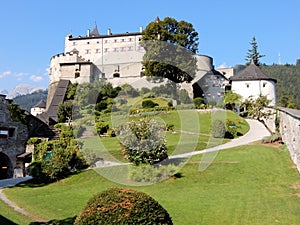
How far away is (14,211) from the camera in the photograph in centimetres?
1337

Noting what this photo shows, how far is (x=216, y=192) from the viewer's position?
575 inches

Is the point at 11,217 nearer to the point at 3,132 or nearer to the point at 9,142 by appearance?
the point at 3,132

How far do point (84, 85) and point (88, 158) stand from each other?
3750 cm

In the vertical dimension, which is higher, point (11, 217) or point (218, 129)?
point (218, 129)

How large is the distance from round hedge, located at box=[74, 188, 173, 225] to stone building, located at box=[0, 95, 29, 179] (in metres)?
19.5

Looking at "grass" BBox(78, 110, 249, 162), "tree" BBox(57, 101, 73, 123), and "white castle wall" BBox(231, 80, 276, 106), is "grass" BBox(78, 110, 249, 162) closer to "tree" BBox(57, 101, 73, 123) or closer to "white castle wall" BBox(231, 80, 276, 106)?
"tree" BBox(57, 101, 73, 123)

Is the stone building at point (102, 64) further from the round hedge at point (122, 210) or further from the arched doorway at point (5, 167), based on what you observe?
the round hedge at point (122, 210)

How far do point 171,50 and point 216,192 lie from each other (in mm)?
33929

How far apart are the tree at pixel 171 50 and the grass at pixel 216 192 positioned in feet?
87.0

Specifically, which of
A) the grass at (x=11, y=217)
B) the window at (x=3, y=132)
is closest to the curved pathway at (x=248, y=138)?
the grass at (x=11, y=217)

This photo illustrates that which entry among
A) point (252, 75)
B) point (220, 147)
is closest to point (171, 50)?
point (252, 75)

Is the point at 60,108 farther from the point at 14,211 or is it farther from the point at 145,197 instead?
the point at 145,197

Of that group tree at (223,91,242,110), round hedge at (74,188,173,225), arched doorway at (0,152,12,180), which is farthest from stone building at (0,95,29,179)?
tree at (223,91,242,110)

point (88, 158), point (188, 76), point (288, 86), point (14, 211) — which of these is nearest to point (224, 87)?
point (188, 76)
